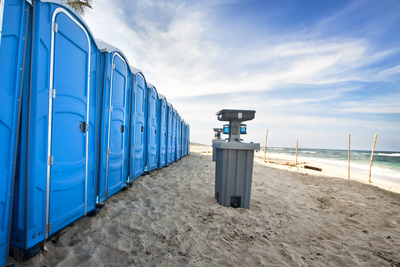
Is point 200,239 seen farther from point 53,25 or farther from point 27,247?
point 53,25

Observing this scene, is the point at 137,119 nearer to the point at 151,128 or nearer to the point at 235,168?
the point at 151,128

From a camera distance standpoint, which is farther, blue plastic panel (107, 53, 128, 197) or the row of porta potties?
blue plastic panel (107, 53, 128, 197)

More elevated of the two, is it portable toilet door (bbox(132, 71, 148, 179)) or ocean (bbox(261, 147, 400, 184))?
portable toilet door (bbox(132, 71, 148, 179))

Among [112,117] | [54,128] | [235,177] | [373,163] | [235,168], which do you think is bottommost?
[373,163]

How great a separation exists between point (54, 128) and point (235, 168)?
2.59 m

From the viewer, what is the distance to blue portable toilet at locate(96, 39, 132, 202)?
3.09 metres

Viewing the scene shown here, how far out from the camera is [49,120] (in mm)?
1954

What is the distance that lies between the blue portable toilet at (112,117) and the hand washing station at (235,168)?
6.00 ft

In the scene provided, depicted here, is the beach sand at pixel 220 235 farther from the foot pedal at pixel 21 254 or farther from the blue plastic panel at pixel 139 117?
the blue plastic panel at pixel 139 117

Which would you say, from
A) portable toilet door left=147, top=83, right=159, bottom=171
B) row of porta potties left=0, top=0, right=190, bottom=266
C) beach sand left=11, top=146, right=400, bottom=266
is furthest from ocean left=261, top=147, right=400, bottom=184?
row of porta potties left=0, top=0, right=190, bottom=266

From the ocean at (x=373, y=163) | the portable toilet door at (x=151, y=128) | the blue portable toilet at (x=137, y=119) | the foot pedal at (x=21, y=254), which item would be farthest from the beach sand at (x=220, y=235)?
the ocean at (x=373, y=163)

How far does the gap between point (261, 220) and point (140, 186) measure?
2753 millimetres

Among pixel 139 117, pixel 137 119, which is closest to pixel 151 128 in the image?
pixel 139 117

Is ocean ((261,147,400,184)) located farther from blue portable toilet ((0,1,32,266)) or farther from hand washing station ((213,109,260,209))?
blue portable toilet ((0,1,32,266))
